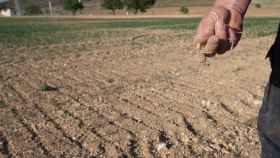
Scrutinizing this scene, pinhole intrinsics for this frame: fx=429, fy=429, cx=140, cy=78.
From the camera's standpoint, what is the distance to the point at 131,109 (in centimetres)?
630

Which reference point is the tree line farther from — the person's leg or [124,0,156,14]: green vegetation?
the person's leg

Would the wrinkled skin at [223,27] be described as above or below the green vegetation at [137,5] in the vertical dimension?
above

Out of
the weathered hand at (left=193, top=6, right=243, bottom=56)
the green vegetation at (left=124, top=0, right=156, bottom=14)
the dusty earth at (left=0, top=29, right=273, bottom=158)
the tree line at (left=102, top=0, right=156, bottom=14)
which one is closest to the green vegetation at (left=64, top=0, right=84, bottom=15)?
the tree line at (left=102, top=0, right=156, bottom=14)

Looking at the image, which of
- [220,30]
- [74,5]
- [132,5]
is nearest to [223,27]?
[220,30]

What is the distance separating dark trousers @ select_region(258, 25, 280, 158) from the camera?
2.09 metres

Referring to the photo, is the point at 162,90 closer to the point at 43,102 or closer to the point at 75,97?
the point at 75,97

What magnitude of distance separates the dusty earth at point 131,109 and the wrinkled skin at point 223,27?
2.74 m

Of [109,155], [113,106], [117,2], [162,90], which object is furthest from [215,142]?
[117,2]

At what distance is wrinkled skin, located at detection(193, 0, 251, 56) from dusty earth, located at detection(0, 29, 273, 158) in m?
2.74

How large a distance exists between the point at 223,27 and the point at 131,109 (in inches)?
174

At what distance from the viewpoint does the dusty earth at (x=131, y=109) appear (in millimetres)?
4801

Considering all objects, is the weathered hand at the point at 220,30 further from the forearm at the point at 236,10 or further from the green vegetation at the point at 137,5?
the green vegetation at the point at 137,5

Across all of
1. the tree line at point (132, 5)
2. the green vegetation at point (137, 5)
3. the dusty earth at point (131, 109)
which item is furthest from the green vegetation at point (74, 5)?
the dusty earth at point (131, 109)

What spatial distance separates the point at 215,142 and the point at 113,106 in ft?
6.54
